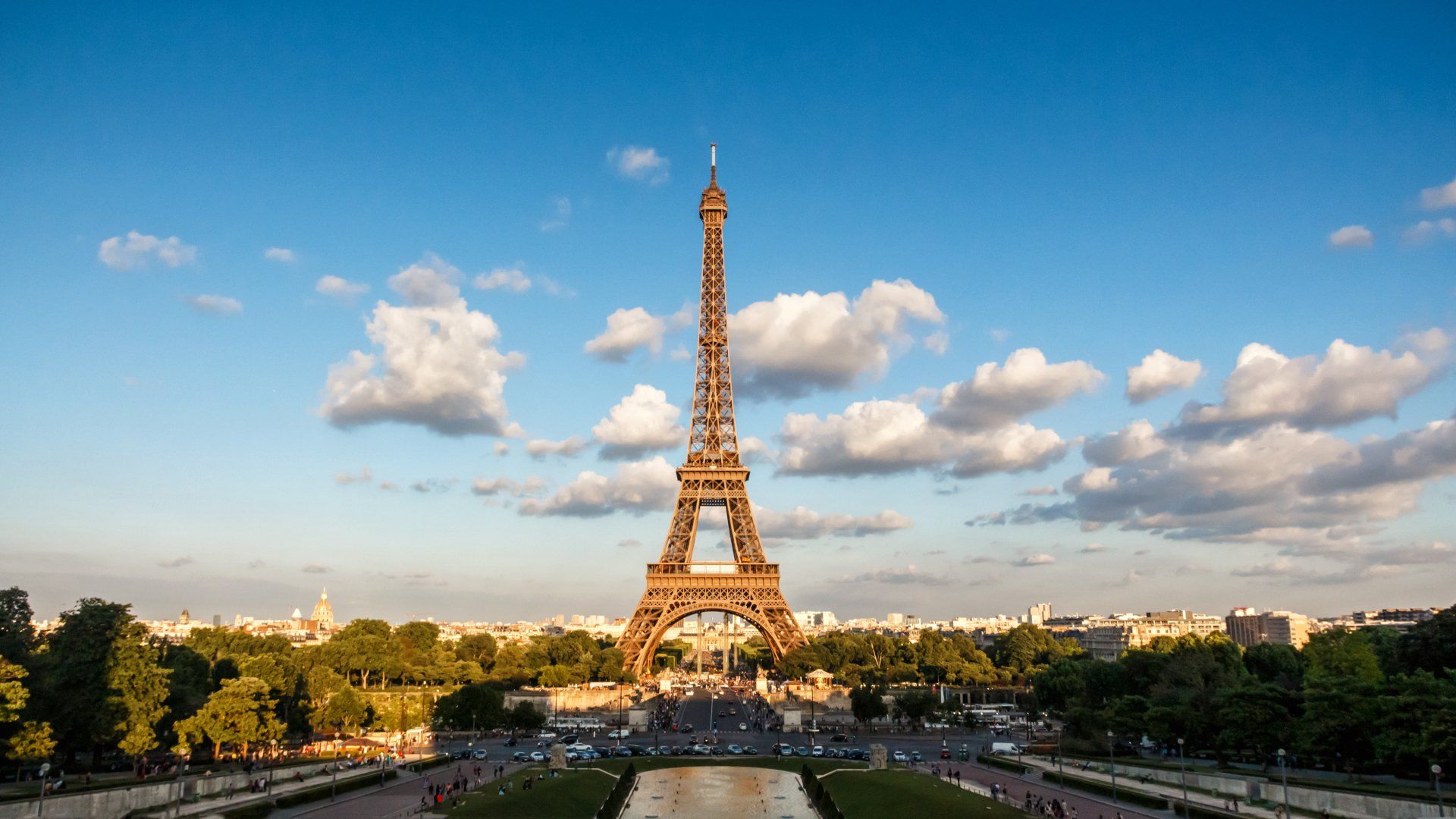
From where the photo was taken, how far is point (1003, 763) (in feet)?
212

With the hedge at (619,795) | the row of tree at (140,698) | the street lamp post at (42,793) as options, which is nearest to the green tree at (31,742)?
the row of tree at (140,698)

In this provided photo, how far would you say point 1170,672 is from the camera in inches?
2921

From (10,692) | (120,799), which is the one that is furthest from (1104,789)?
(10,692)

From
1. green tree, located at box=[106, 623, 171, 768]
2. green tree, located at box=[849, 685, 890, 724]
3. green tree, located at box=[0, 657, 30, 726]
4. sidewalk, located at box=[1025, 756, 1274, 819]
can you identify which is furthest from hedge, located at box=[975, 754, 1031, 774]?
green tree, located at box=[0, 657, 30, 726]

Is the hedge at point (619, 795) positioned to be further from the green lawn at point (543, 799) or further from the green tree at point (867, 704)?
the green tree at point (867, 704)

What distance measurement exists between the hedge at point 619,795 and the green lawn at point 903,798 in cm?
1104

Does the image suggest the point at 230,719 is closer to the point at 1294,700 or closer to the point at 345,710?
the point at 345,710

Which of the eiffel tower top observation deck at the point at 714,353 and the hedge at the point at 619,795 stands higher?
the eiffel tower top observation deck at the point at 714,353

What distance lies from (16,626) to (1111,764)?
63.0 metres

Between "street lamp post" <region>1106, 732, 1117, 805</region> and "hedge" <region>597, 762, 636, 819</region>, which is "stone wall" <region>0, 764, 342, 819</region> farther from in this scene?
"street lamp post" <region>1106, 732, 1117, 805</region>

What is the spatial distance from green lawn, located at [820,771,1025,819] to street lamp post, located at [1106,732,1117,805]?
6.67 metres

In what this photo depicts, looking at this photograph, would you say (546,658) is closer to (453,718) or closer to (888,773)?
(453,718)

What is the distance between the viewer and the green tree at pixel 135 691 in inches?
1934

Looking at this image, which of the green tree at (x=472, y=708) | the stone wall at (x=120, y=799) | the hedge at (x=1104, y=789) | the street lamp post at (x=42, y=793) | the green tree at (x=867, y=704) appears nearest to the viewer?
the street lamp post at (x=42, y=793)
